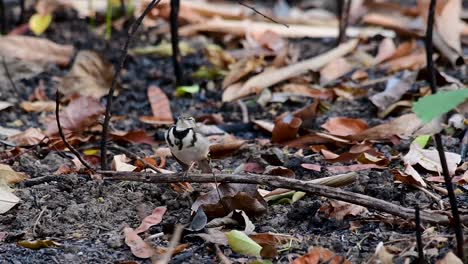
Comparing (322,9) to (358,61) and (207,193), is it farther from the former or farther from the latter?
(207,193)

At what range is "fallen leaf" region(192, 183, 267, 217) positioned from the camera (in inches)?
110

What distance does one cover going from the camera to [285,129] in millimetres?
3826

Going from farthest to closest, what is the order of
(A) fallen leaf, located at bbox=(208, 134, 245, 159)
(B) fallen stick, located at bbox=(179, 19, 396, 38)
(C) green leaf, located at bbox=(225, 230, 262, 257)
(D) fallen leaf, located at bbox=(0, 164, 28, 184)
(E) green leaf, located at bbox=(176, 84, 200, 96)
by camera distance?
1. (B) fallen stick, located at bbox=(179, 19, 396, 38)
2. (E) green leaf, located at bbox=(176, 84, 200, 96)
3. (A) fallen leaf, located at bbox=(208, 134, 245, 159)
4. (D) fallen leaf, located at bbox=(0, 164, 28, 184)
5. (C) green leaf, located at bbox=(225, 230, 262, 257)

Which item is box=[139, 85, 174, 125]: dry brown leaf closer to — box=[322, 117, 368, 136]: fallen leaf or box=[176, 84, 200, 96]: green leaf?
box=[176, 84, 200, 96]: green leaf

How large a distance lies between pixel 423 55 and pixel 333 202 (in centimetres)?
242

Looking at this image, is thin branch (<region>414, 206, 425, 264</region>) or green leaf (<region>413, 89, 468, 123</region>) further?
thin branch (<region>414, 206, 425, 264</region>)

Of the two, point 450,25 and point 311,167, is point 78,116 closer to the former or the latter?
point 311,167

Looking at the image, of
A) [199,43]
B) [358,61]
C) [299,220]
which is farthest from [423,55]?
[299,220]

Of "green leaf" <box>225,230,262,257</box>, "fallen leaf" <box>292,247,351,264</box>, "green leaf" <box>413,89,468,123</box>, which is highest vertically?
"green leaf" <box>413,89,468,123</box>

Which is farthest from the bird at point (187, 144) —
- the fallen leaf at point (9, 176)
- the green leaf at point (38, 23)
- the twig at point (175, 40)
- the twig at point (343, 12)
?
the green leaf at point (38, 23)

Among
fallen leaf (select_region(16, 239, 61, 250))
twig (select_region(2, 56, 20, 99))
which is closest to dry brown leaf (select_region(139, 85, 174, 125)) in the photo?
twig (select_region(2, 56, 20, 99))

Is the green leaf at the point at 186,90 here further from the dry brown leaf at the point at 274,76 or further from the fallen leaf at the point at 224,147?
the fallen leaf at the point at 224,147

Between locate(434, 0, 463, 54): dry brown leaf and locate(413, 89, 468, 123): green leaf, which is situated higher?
locate(413, 89, 468, 123): green leaf

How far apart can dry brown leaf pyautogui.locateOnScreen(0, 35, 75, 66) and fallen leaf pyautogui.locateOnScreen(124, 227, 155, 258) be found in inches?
99.7
